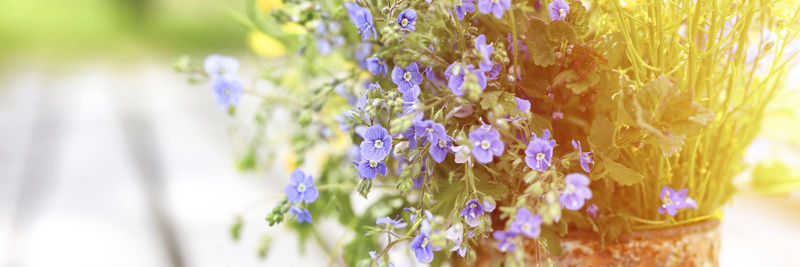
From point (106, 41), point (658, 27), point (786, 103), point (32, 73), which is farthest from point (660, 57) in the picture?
point (106, 41)

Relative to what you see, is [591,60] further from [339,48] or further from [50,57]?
[50,57]

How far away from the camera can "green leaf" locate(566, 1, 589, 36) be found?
0.43 meters

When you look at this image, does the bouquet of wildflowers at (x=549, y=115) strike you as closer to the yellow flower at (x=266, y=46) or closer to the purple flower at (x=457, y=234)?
the purple flower at (x=457, y=234)

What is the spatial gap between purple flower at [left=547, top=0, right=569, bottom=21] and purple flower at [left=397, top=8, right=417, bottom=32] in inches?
3.6

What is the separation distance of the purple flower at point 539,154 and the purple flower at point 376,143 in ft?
0.29

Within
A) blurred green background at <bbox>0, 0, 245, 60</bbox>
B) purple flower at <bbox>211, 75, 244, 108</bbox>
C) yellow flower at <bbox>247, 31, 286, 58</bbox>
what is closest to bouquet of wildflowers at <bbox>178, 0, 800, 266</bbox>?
purple flower at <bbox>211, 75, 244, 108</bbox>

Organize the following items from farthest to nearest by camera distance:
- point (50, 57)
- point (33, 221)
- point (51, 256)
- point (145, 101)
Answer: point (50, 57)
point (145, 101)
point (33, 221)
point (51, 256)

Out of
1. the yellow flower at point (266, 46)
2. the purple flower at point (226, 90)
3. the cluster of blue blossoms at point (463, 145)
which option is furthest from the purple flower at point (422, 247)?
the yellow flower at point (266, 46)

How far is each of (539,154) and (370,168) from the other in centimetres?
12

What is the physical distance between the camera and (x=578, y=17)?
0.43 m

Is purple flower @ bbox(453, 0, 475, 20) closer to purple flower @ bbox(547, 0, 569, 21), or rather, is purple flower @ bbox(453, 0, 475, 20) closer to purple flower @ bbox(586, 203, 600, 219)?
purple flower @ bbox(547, 0, 569, 21)

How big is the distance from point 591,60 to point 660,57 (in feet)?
0.16

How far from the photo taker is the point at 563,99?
0.47 meters

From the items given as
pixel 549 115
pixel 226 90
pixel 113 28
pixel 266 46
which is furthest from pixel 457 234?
pixel 113 28
